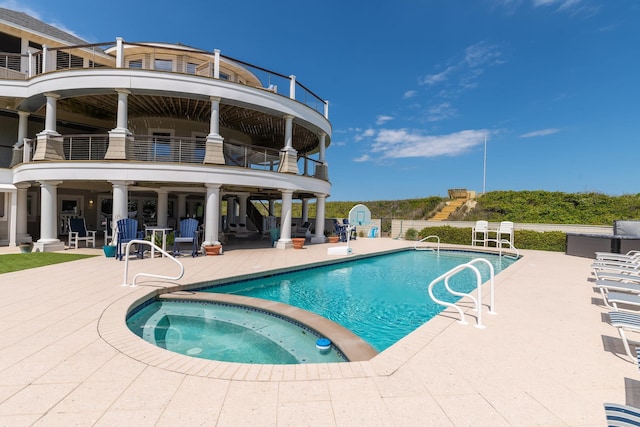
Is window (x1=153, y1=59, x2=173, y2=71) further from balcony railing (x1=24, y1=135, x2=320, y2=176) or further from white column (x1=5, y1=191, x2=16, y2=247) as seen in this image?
white column (x1=5, y1=191, x2=16, y2=247)

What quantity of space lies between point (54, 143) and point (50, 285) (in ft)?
27.7

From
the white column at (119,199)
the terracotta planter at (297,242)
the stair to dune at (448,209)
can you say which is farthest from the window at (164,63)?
the stair to dune at (448,209)

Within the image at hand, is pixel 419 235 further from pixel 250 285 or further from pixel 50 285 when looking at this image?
pixel 50 285

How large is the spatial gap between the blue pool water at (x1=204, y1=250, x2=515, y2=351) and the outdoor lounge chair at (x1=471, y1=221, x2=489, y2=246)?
674cm

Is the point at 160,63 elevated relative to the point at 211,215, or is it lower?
elevated

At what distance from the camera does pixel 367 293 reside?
8430mm

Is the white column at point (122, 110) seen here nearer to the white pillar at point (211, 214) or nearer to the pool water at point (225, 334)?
the white pillar at point (211, 214)

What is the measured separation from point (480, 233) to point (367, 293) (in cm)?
1507

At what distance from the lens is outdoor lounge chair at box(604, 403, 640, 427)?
1895 millimetres

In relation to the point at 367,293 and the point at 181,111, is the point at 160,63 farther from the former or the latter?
the point at 367,293

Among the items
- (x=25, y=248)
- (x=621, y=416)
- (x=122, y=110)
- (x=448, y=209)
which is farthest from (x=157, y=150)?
(x=448, y=209)

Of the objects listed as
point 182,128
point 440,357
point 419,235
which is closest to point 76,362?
point 440,357

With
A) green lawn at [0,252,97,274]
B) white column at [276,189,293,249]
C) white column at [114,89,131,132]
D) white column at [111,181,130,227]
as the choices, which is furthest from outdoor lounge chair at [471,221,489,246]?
green lawn at [0,252,97,274]

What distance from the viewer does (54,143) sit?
12.2m
